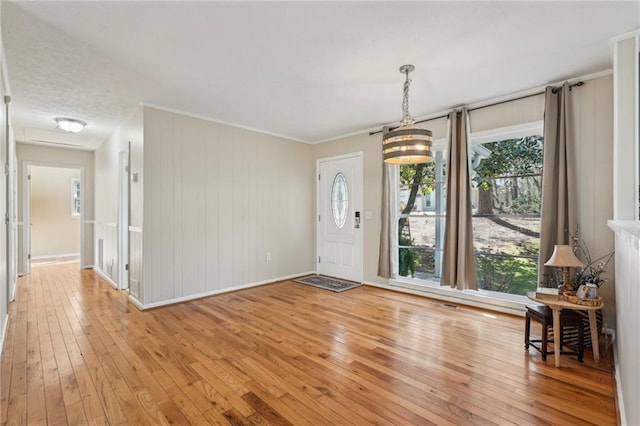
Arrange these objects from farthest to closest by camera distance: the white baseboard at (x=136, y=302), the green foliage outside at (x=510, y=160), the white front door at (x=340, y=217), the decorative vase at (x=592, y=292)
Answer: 1. the white front door at (x=340, y=217)
2. the white baseboard at (x=136, y=302)
3. the green foliage outside at (x=510, y=160)
4. the decorative vase at (x=592, y=292)

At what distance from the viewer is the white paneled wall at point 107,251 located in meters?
5.10

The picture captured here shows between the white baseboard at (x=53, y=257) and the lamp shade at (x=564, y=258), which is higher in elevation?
the lamp shade at (x=564, y=258)

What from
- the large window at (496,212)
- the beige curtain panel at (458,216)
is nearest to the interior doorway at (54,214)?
the large window at (496,212)

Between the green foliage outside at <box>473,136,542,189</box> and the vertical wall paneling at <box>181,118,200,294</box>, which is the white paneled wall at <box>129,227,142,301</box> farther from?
the green foliage outside at <box>473,136,542,189</box>

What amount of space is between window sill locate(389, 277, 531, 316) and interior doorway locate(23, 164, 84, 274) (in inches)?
311

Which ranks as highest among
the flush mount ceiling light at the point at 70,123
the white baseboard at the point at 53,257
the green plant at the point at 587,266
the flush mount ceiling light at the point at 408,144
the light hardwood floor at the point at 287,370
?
the flush mount ceiling light at the point at 70,123

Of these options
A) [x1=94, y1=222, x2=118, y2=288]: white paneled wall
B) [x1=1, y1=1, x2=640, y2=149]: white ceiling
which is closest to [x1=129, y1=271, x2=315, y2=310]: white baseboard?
[x1=94, y1=222, x2=118, y2=288]: white paneled wall

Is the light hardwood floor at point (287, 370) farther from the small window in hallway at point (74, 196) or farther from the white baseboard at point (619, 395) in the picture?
the small window in hallway at point (74, 196)

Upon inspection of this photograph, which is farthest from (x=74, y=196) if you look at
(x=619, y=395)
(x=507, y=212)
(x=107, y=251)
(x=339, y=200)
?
(x=619, y=395)

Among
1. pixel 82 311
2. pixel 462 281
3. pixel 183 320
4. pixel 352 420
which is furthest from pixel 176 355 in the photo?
pixel 462 281

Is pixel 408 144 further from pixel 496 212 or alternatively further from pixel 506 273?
pixel 506 273

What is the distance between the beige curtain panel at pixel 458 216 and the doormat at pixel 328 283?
1.57 meters

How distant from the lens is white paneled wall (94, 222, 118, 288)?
5.10 metres

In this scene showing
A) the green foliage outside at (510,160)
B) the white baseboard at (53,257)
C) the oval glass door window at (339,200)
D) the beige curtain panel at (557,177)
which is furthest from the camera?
the white baseboard at (53,257)
